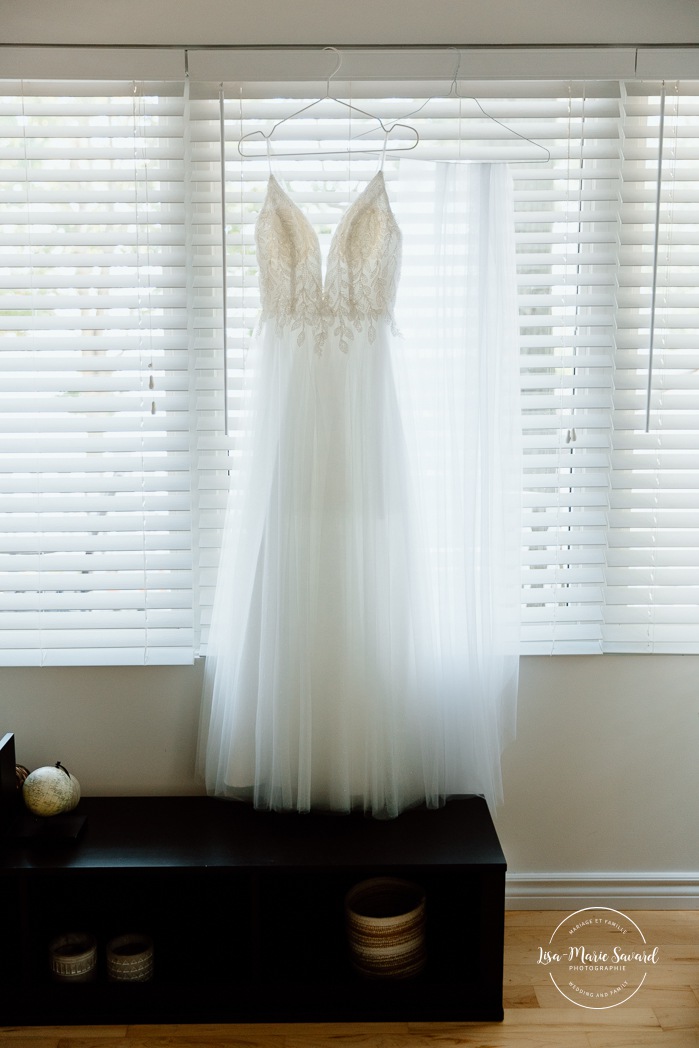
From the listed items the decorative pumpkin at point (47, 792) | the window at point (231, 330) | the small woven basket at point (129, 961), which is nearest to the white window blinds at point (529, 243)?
the window at point (231, 330)

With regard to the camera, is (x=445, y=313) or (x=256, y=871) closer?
(x=256, y=871)

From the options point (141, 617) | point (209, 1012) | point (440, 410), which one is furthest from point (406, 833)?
point (440, 410)

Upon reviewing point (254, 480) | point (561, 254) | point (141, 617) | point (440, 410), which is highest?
point (561, 254)

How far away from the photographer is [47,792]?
2.04 metres

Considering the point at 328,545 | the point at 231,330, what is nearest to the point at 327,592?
the point at 328,545

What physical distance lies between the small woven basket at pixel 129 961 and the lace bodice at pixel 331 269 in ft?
4.62

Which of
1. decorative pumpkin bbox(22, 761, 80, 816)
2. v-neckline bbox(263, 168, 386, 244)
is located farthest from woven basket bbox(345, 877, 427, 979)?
v-neckline bbox(263, 168, 386, 244)

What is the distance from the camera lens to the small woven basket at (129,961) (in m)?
1.98

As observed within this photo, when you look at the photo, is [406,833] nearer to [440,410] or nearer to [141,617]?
[141,617]

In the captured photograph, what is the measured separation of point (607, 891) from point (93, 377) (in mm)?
1854

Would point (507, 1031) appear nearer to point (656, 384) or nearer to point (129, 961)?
point (129, 961)

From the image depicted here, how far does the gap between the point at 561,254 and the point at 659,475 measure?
0.60 metres

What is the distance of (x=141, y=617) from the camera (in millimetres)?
2246

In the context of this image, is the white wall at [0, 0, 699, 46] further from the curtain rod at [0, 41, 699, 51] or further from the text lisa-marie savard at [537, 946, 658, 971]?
the text lisa-marie savard at [537, 946, 658, 971]
